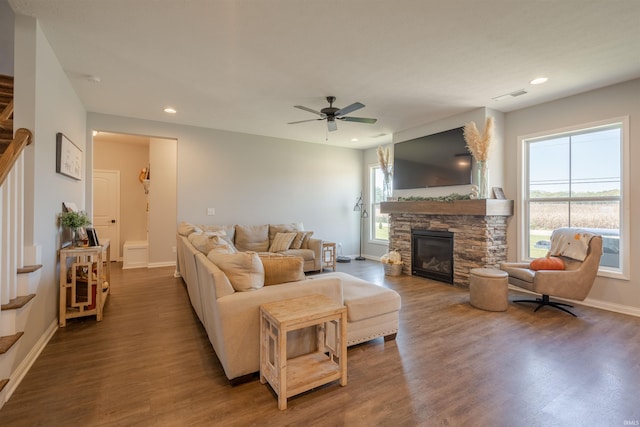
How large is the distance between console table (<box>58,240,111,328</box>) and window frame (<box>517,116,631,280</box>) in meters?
5.56

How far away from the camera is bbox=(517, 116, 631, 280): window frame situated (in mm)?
3549

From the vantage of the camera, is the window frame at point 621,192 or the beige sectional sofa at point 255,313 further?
the window frame at point 621,192

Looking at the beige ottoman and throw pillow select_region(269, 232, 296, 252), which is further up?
throw pillow select_region(269, 232, 296, 252)

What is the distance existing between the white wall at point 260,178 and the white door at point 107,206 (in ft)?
7.52

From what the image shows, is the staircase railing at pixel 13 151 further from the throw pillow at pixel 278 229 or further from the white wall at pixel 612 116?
the white wall at pixel 612 116

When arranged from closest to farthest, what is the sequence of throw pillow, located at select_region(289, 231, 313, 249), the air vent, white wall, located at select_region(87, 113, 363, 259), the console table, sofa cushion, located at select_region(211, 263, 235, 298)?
1. sofa cushion, located at select_region(211, 263, 235, 298)
2. the console table
3. the air vent
4. white wall, located at select_region(87, 113, 363, 259)
5. throw pillow, located at select_region(289, 231, 313, 249)

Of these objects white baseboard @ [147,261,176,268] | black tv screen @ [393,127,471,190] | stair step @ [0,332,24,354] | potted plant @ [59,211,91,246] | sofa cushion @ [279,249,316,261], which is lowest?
white baseboard @ [147,261,176,268]

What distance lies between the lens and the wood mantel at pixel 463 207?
423cm

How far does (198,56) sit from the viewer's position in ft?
9.80

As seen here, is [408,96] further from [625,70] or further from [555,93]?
[625,70]

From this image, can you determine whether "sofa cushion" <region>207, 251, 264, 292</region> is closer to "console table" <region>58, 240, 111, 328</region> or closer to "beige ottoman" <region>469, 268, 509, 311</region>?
"console table" <region>58, 240, 111, 328</region>

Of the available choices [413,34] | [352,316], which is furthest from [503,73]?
[352,316]

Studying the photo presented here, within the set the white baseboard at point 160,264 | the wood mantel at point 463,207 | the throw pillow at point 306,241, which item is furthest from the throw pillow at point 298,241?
the white baseboard at point 160,264

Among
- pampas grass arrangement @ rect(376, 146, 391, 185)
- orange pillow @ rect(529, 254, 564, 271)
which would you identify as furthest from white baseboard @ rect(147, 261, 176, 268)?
orange pillow @ rect(529, 254, 564, 271)
